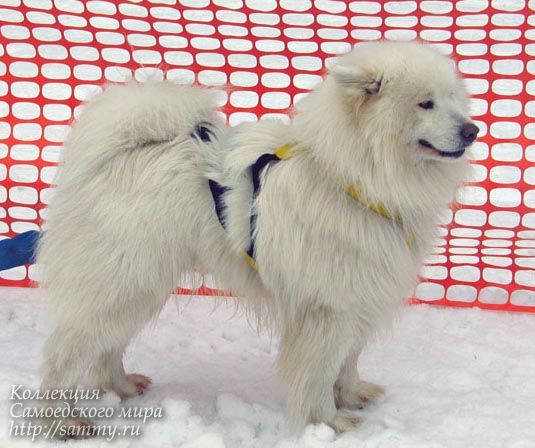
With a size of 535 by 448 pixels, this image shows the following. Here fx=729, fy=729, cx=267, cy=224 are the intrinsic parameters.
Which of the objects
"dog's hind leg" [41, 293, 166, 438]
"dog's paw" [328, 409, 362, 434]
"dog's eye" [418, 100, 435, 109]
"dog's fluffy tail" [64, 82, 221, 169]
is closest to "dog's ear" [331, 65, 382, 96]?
"dog's eye" [418, 100, 435, 109]

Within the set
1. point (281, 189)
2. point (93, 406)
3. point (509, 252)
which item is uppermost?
point (281, 189)

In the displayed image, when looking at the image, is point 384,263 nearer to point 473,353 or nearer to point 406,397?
point 406,397

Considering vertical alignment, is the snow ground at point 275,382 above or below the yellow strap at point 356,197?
below

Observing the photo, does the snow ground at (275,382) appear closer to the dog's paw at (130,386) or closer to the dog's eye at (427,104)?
the dog's paw at (130,386)

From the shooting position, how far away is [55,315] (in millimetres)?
3432

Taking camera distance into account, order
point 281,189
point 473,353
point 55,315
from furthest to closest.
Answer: point 473,353, point 55,315, point 281,189

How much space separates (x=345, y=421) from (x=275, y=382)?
1.67 feet

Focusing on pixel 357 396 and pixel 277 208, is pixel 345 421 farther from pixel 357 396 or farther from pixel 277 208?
pixel 277 208

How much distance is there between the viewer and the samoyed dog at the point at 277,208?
3.06 m

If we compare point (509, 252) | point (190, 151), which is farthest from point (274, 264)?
point (509, 252)

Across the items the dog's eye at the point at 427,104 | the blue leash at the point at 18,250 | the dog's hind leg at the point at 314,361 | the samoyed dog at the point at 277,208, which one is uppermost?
the dog's eye at the point at 427,104

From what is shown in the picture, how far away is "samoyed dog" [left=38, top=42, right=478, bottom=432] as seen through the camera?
3.06 meters

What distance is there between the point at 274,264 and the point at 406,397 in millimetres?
1195

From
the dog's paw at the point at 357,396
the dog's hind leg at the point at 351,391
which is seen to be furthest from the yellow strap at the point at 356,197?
the dog's paw at the point at 357,396
